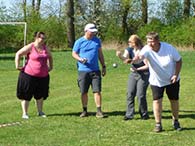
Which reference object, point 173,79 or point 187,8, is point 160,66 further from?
point 187,8

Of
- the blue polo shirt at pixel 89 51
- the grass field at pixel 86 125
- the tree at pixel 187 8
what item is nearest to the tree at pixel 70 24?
the tree at pixel 187 8

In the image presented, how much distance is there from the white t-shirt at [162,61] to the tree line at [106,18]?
1404 inches

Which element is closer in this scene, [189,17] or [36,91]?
[36,91]

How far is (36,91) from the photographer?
10.3m

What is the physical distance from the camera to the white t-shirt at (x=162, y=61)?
8.34 meters

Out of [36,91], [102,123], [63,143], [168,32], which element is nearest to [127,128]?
[102,123]

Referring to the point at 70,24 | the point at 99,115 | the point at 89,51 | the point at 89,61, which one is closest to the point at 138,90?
the point at 99,115

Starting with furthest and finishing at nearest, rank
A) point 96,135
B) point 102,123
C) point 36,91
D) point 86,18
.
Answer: point 86,18
point 36,91
point 102,123
point 96,135

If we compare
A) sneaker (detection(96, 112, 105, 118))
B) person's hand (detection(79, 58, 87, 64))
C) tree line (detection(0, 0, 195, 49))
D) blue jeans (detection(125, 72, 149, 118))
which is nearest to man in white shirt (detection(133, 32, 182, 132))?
blue jeans (detection(125, 72, 149, 118))

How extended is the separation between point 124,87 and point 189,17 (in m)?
30.8

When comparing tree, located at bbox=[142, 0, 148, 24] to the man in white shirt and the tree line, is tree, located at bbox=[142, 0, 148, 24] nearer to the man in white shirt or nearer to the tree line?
the tree line

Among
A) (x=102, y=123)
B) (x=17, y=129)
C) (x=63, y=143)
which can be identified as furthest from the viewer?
(x=102, y=123)

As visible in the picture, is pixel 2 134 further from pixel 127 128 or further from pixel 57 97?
pixel 57 97

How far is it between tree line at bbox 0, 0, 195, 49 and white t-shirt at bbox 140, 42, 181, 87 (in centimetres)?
3567
